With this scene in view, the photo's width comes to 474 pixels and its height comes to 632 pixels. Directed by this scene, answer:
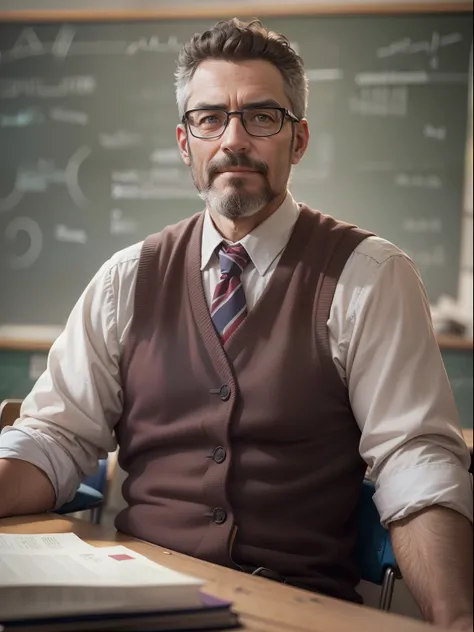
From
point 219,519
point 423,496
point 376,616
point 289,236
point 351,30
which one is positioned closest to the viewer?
point 376,616

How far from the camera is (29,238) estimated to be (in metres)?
3.46

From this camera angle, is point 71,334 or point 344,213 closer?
point 71,334

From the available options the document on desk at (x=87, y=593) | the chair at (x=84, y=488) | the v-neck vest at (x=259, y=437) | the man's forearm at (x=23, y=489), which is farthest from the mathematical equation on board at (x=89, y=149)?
the document on desk at (x=87, y=593)

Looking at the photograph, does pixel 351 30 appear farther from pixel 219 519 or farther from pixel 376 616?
pixel 376 616

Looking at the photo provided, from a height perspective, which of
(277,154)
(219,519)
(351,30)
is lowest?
(219,519)

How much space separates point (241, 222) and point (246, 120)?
8.1 inches

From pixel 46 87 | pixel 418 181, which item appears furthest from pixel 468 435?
pixel 46 87

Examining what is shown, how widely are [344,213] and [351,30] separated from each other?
0.69 metres

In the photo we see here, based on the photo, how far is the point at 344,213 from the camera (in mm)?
3348

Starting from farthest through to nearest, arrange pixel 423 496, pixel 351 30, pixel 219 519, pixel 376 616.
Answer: pixel 351 30, pixel 219 519, pixel 423 496, pixel 376 616

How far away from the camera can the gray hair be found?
5.58ft

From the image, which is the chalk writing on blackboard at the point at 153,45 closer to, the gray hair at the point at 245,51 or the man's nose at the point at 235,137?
the gray hair at the point at 245,51

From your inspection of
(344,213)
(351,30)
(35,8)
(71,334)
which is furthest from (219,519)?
(35,8)

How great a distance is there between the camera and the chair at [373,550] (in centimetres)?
148
